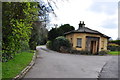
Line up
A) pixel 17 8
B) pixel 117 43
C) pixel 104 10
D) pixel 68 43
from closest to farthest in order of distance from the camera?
pixel 17 8, pixel 104 10, pixel 68 43, pixel 117 43

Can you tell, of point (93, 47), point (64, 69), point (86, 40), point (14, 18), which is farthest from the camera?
point (93, 47)

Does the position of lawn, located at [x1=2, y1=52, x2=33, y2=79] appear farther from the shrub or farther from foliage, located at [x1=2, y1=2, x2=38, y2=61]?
the shrub

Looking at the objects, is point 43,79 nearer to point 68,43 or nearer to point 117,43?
point 68,43

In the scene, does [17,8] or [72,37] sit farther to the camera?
[72,37]

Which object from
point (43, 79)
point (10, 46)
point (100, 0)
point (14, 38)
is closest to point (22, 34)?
point (14, 38)

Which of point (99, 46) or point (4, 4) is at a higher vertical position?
point (4, 4)

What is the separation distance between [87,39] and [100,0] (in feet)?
50.1

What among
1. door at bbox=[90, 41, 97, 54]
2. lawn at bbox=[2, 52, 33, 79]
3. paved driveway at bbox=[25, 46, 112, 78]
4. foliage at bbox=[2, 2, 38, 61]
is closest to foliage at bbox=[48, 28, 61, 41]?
door at bbox=[90, 41, 97, 54]

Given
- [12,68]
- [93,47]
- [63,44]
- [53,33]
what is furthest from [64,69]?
[53,33]

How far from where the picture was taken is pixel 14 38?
20.2ft

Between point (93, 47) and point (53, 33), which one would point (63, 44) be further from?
point (93, 47)

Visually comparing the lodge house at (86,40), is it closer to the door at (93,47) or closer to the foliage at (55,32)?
the door at (93,47)

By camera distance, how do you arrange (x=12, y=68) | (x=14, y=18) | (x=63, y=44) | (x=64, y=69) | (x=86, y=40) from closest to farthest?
1. (x=14, y=18)
2. (x=12, y=68)
3. (x=64, y=69)
4. (x=86, y=40)
5. (x=63, y=44)

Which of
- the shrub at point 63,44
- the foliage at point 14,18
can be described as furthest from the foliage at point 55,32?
the foliage at point 14,18
